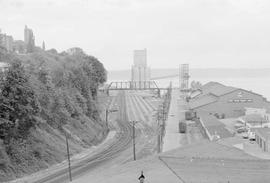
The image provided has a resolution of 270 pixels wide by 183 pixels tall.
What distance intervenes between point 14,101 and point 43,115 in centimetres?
780

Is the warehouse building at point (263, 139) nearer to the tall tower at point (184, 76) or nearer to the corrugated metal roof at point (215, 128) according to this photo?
the corrugated metal roof at point (215, 128)

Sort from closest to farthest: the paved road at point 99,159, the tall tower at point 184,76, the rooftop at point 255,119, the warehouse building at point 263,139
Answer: the warehouse building at point 263,139, the paved road at point 99,159, the rooftop at point 255,119, the tall tower at point 184,76

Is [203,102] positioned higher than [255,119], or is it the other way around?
[203,102]

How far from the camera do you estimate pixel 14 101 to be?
2883cm

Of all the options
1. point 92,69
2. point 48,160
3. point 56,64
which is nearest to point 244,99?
point 92,69

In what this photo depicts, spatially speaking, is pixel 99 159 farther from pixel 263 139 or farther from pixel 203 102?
pixel 203 102

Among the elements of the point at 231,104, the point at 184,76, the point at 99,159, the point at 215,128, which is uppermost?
the point at 184,76

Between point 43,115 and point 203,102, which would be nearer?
point 43,115

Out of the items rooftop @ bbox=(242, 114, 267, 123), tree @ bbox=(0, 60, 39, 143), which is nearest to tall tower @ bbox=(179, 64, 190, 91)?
rooftop @ bbox=(242, 114, 267, 123)

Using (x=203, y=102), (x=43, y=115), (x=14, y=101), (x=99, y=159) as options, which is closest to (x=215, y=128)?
(x=99, y=159)

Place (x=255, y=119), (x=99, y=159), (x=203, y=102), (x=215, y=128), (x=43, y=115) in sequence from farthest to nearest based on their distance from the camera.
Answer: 1. (x=203, y=102)
2. (x=255, y=119)
3. (x=215, y=128)
4. (x=43, y=115)
5. (x=99, y=159)

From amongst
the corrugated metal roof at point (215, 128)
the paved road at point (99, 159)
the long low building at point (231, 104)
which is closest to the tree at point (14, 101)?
the paved road at point (99, 159)

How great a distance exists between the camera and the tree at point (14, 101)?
2872 cm

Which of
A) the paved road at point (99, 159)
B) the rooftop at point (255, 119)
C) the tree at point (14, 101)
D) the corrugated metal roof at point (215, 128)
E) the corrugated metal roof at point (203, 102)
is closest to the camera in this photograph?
the paved road at point (99, 159)
